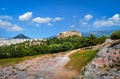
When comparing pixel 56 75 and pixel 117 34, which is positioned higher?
pixel 117 34

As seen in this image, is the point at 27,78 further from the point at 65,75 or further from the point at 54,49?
the point at 54,49

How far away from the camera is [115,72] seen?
190ft

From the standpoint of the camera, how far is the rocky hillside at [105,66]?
5773 centimetres

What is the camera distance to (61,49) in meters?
181

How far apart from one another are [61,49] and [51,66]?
312 feet

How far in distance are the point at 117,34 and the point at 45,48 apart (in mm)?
83116

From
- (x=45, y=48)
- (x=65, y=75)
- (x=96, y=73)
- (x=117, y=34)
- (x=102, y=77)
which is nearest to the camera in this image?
(x=102, y=77)

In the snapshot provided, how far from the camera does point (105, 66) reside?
64.4 meters

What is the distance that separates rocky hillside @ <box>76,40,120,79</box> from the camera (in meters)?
57.7

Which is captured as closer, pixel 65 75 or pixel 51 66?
pixel 65 75

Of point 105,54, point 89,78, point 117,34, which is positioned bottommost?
point 89,78

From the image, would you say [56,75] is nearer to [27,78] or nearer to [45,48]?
[27,78]

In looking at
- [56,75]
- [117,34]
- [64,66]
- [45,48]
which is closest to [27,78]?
[56,75]

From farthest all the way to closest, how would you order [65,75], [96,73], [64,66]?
[64,66]
[65,75]
[96,73]
